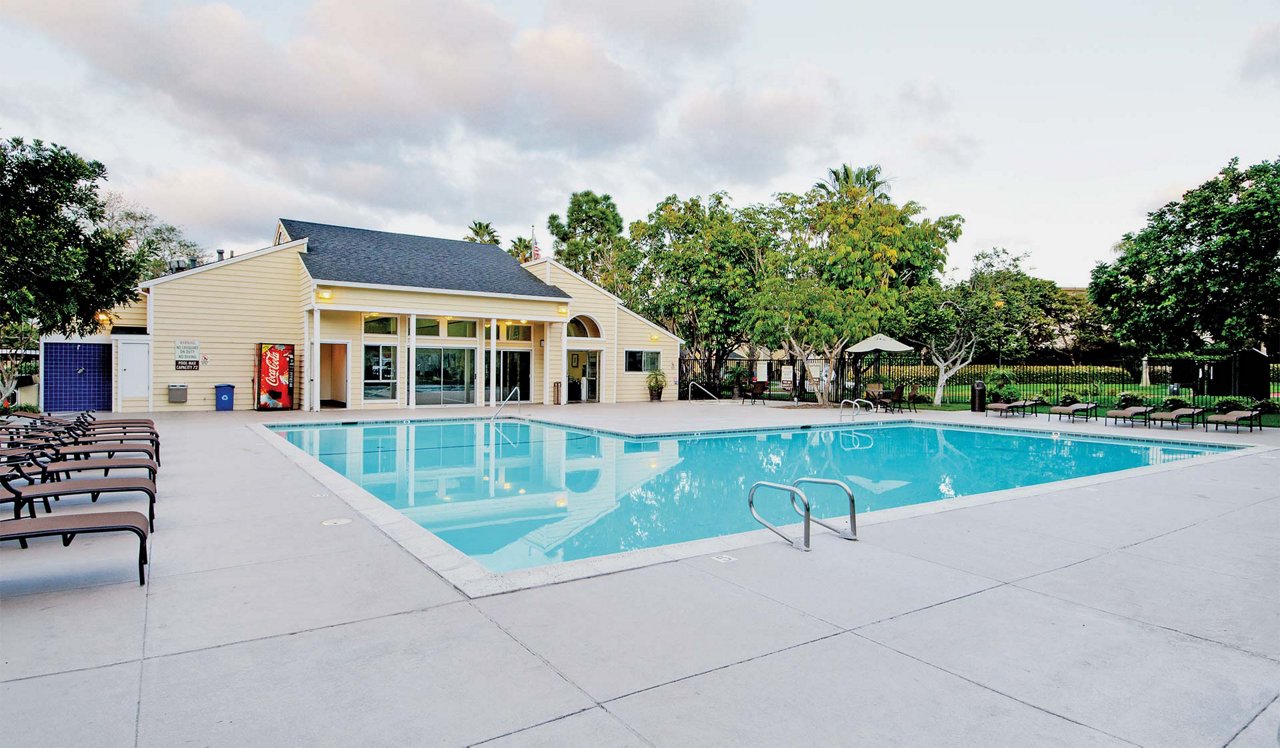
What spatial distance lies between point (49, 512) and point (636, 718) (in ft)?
19.6

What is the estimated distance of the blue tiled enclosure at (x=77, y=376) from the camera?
54.0 ft

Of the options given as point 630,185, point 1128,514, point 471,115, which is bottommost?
point 1128,514

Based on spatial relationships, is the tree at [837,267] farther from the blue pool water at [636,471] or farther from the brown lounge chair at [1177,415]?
the brown lounge chair at [1177,415]

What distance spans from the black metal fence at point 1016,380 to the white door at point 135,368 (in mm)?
16539

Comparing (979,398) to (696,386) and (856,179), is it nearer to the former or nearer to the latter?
(696,386)

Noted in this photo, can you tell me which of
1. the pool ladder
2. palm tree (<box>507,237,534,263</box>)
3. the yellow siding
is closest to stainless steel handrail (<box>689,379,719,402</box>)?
the yellow siding

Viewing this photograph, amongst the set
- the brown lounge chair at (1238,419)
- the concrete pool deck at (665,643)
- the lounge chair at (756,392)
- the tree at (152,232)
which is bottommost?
the concrete pool deck at (665,643)

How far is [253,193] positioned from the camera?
26.9 metres

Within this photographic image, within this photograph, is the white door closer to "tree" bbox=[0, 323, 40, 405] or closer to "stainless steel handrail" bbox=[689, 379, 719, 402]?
"tree" bbox=[0, 323, 40, 405]

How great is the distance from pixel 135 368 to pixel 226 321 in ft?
7.59

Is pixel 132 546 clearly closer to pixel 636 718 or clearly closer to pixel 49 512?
pixel 49 512

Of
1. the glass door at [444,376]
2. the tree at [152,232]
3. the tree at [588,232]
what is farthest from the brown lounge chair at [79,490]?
the tree at [588,232]

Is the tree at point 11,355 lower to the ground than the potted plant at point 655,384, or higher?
higher

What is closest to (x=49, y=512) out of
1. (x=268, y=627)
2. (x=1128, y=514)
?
(x=268, y=627)
